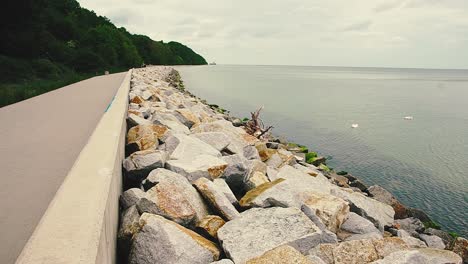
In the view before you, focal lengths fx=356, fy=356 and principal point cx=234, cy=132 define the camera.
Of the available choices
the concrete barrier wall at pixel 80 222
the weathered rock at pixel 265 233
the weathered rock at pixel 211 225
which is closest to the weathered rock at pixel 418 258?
the weathered rock at pixel 265 233

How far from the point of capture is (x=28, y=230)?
2689 millimetres

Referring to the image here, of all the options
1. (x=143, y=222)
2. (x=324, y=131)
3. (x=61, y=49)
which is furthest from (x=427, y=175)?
(x=61, y=49)

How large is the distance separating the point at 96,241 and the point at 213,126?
18.0 feet

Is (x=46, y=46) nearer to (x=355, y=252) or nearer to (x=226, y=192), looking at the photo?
(x=226, y=192)

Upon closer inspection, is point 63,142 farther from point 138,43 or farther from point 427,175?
point 138,43

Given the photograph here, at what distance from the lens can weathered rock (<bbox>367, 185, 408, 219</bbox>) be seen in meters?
6.72

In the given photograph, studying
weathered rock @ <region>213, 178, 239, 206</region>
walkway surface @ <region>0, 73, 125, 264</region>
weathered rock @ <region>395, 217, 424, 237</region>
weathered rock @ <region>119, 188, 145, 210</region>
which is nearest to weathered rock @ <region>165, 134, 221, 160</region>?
weathered rock @ <region>213, 178, 239, 206</region>

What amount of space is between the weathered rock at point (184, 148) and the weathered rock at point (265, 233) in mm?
1569

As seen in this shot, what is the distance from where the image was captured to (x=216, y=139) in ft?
19.5

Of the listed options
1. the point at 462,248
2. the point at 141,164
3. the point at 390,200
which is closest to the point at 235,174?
the point at 141,164

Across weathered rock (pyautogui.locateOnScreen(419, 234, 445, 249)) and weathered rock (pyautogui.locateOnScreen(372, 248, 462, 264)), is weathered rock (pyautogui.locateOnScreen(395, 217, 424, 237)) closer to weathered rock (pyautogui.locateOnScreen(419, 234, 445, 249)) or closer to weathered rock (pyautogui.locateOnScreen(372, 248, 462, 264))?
weathered rock (pyautogui.locateOnScreen(419, 234, 445, 249))

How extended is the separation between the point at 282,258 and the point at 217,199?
109cm

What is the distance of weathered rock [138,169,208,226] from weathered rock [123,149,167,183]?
1.03ft

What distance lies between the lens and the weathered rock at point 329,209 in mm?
4043
